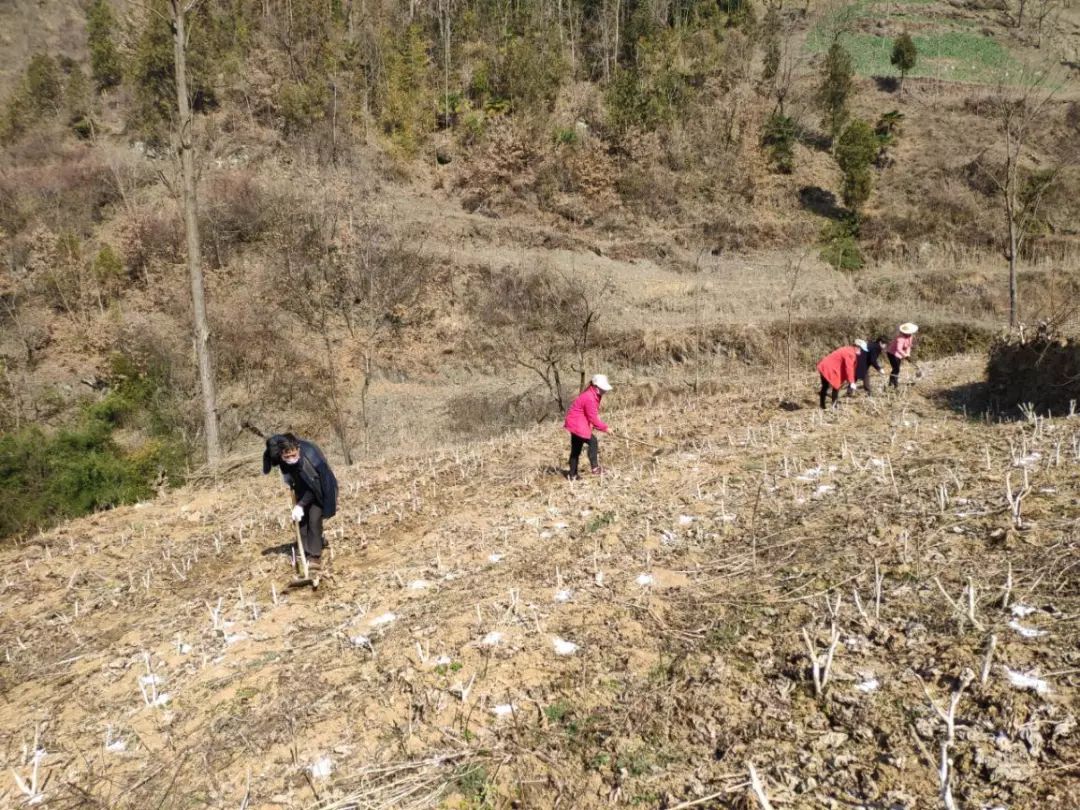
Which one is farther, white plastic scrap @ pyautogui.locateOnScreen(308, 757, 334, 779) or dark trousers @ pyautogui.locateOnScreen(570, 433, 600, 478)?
dark trousers @ pyautogui.locateOnScreen(570, 433, 600, 478)

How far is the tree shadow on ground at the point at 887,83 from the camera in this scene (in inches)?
1699

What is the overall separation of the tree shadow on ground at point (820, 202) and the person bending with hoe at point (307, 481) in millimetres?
35280

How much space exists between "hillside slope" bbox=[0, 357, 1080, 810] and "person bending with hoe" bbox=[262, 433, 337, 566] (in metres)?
0.54

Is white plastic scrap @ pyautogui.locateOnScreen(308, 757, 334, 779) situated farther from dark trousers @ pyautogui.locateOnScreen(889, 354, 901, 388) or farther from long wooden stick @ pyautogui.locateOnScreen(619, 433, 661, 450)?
dark trousers @ pyautogui.locateOnScreen(889, 354, 901, 388)

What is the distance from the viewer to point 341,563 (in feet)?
22.6

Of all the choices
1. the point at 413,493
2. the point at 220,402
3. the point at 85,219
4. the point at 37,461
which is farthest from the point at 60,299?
the point at 413,493

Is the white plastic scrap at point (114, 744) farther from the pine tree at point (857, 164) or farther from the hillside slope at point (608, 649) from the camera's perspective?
the pine tree at point (857, 164)

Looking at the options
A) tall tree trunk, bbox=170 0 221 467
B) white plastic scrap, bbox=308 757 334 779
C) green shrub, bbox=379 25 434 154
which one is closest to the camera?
white plastic scrap, bbox=308 757 334 779

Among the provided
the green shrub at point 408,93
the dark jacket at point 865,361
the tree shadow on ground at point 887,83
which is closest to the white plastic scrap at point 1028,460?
the dark jacket at point 865,361

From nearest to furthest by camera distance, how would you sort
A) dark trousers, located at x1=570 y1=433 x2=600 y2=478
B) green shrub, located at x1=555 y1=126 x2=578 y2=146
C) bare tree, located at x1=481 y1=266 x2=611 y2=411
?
1. dark trousers, located at x1=570 y1=433 x2=600 y2=478
2. bare tree, located at x1=481 y1=266 x2=611 y2=411
3. green shrub, located at x1=555 y1=126 x2=578 y2=146

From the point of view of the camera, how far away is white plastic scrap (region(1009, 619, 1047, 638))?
3.41 m

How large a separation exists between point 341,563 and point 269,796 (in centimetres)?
376

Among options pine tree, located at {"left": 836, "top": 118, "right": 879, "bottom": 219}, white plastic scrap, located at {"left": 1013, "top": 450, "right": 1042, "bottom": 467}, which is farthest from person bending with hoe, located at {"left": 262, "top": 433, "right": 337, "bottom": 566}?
pine tree, located at {"left": 836, "top": 118, "right": 879, "bottom": 219}

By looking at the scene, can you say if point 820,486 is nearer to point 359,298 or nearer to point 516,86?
point 359,298
